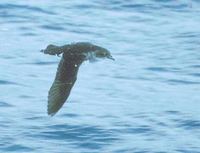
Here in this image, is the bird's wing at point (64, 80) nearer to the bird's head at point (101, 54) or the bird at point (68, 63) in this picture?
the bird at point (68, 63)

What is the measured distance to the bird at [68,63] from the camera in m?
9.34

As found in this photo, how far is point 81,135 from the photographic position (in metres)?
13.3

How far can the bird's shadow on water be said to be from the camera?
13023 millimetres

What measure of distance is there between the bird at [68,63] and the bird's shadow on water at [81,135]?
3.54m

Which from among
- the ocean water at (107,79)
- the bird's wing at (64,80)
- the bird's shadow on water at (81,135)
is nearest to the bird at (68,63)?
the bird's wing at (64,80)

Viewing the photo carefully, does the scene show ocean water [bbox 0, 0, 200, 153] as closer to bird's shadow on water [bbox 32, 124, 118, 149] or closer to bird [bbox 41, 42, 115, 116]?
bird's shadow on water [bbox 32, 124, 118, 149]

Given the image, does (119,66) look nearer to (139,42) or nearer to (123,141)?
(139,42)

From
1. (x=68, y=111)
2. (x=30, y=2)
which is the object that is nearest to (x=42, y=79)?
(x=68, y=111)

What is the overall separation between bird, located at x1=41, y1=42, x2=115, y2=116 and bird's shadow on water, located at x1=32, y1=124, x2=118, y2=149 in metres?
3.54

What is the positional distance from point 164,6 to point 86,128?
6943 millimetres

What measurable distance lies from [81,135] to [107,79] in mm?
2015

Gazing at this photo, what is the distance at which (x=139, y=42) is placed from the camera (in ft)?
56.2

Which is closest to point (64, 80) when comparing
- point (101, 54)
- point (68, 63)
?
point (68, 63)

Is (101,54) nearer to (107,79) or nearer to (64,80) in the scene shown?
(64,80)
